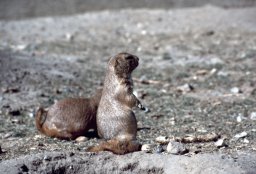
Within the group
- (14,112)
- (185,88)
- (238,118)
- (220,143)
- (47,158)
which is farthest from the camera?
(185,88)

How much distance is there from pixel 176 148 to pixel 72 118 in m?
1.19

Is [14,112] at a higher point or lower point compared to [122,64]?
lower

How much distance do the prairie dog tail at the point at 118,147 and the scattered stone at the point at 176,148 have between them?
0.26 metres

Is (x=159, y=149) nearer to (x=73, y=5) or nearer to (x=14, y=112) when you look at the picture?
(x=14, y=112)

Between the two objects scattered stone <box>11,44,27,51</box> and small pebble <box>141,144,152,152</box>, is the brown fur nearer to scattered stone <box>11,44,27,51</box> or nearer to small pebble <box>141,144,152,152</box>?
small pebble <box>141,144,152,152</box>

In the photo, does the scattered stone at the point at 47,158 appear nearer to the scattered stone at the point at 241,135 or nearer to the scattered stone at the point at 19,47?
the scattered stone at the point at 241,135

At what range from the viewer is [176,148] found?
625 centimetres

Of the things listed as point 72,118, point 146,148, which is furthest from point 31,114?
point 146,148

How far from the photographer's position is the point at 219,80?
1061 cm

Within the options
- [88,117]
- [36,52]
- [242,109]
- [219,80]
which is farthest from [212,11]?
[88,117]

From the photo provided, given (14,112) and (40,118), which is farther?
(14,112)

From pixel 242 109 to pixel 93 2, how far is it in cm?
1121

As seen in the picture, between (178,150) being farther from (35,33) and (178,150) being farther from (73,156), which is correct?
(35,33)

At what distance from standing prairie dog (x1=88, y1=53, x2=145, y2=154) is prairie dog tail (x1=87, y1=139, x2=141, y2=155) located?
3 centimetres
